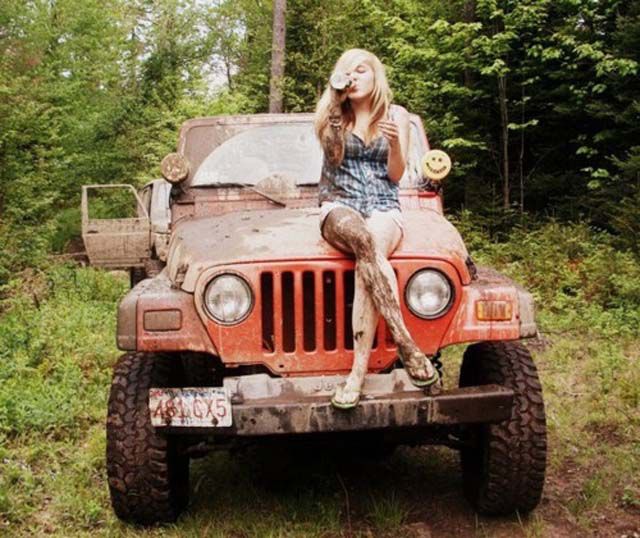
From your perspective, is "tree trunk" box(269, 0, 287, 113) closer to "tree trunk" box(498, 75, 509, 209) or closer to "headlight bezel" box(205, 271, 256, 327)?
"tree trunk" box(498, 75, 509, 209)

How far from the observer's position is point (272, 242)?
10.2ft

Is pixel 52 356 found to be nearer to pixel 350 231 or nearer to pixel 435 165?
pixel 435 165

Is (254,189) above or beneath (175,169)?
beneath

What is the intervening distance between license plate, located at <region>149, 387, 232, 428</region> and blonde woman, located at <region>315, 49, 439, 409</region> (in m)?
0.43

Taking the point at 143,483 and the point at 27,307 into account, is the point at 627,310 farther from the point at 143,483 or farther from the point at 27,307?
the point at 27,307

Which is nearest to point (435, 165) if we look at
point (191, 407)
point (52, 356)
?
point (191, 407)

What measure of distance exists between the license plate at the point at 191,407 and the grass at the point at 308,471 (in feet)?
2.20

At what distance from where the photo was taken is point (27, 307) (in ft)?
26.7

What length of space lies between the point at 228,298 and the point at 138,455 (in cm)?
76

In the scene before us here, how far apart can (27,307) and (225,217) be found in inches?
196

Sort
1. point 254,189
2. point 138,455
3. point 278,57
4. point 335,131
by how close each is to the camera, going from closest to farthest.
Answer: point 138,455 < point 335,131 < point 254,189 < point 278,57

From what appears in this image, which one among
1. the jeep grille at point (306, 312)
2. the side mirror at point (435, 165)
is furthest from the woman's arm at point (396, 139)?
the side mirror at point (435, 165)

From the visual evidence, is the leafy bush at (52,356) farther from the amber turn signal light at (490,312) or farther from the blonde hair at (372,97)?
the amber turn signal light at (490,312)

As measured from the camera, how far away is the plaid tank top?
325 cm
